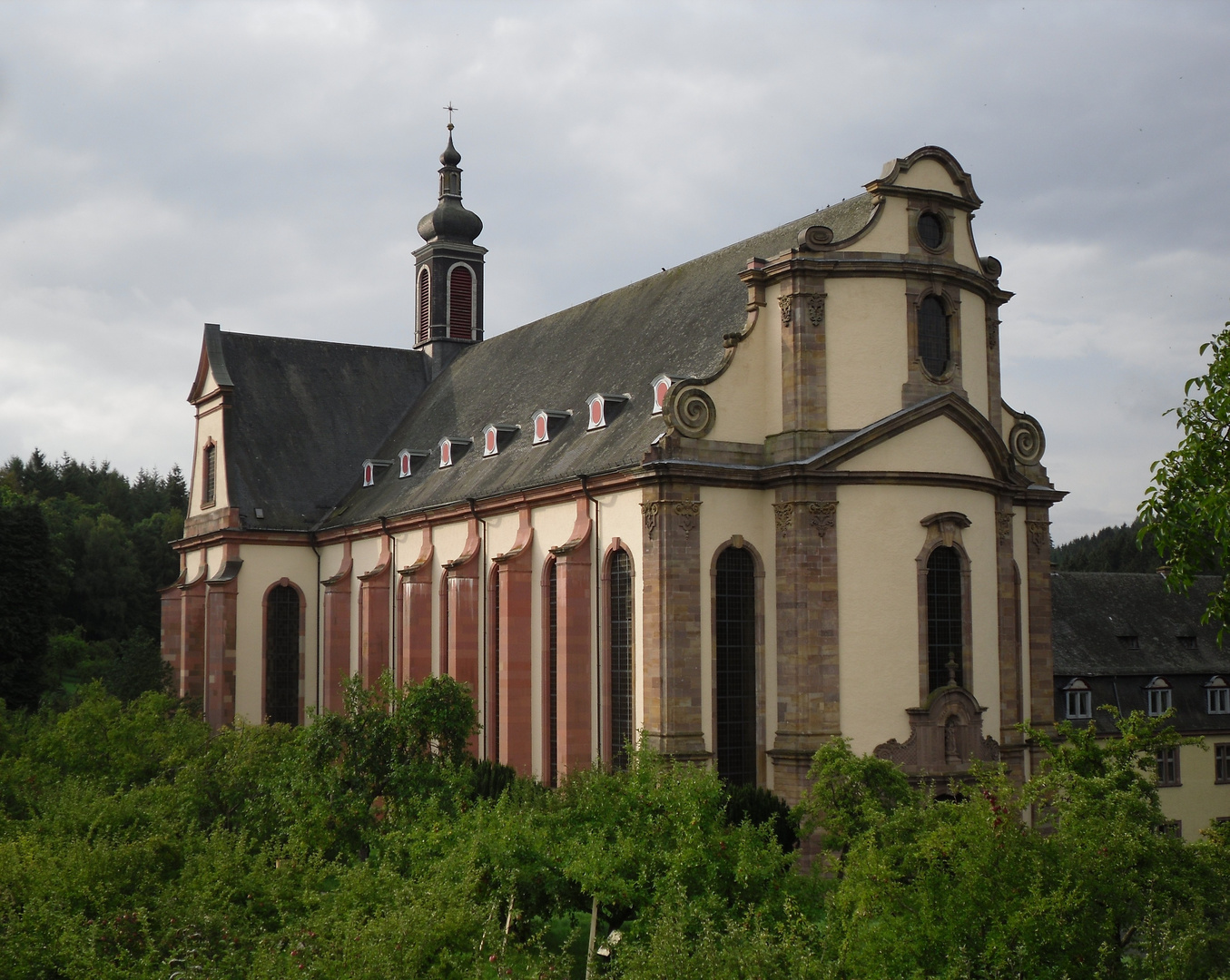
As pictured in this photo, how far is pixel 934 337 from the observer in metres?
38.2

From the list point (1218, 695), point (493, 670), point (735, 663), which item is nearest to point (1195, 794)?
point (1218, 695)

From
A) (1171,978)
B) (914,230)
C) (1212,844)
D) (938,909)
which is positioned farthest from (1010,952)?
(914,230)

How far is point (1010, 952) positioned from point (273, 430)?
152ft

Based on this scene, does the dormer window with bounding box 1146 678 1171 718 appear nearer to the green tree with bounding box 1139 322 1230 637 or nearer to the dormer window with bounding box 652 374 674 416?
the dormer window with bounding box 652 374 674 416

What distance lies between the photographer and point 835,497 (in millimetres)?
36156

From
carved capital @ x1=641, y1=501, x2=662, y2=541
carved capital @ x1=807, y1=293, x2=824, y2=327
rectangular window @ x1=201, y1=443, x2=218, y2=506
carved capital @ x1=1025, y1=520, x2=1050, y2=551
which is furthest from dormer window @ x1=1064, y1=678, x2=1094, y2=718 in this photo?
rectangular window @ x1=201, y1=443, x2=218, y2=506

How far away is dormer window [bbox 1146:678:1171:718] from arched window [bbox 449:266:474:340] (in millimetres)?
32682

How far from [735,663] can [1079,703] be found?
84.2 feet

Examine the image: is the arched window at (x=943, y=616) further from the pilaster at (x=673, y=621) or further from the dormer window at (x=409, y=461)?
the dormer window at (x=409, y=461)

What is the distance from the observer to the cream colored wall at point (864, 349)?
1443 inches

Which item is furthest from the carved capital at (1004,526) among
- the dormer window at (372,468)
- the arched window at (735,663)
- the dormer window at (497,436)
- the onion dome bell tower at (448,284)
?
the onion dome bell tower at (448,284)

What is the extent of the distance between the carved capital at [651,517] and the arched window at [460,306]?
97.5 feet

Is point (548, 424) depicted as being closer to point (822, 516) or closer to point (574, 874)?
point (822, 516)

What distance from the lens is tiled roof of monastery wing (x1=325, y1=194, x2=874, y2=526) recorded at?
40.1 m
